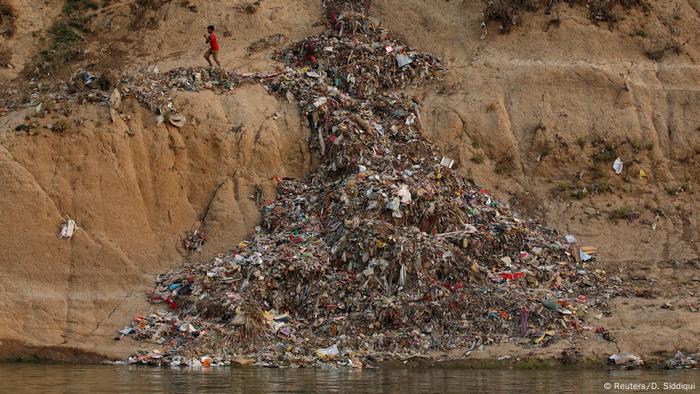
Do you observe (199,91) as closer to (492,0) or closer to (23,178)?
(23,178)

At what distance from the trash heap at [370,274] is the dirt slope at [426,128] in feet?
1.64

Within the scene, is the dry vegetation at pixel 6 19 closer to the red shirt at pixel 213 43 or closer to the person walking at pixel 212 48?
the person walking at pixel 212 48

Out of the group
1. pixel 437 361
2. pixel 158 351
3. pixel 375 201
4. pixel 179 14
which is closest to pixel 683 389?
pixel 437 361

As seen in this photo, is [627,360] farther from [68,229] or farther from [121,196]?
[68,229]

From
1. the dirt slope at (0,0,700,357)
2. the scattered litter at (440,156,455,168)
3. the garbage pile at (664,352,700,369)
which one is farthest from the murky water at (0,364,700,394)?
the scattered litter at (440,156,455,168)

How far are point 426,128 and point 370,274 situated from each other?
4584 millimetres

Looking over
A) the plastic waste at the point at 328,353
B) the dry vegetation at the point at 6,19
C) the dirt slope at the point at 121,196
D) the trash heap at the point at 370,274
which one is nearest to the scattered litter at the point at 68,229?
the dirt slope at the point at 121,196

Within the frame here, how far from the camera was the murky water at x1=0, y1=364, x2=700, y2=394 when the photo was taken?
12.2 m

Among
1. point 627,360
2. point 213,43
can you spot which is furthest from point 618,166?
point 213,43

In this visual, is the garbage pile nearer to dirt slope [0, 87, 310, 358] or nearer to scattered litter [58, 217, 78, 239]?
dirt slope [0, 87, 310, 358]

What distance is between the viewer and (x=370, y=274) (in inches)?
619

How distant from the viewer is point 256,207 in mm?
18156

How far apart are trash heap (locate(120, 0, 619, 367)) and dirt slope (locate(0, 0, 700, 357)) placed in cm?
50

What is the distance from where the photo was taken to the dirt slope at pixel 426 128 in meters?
16.7
